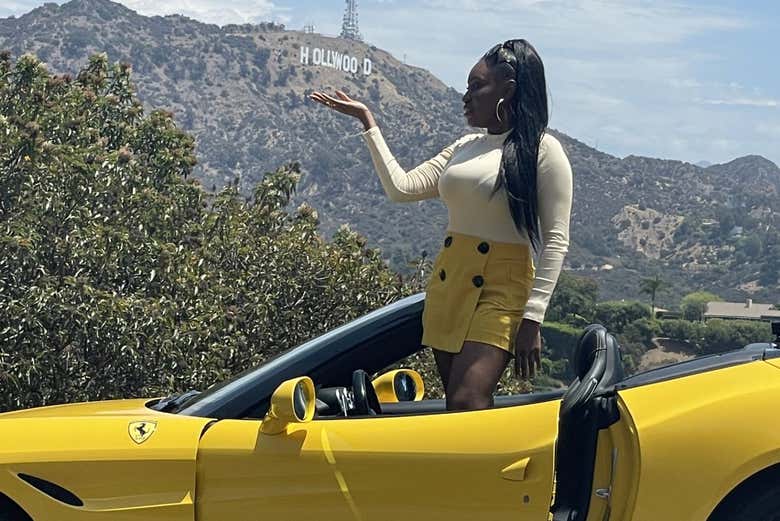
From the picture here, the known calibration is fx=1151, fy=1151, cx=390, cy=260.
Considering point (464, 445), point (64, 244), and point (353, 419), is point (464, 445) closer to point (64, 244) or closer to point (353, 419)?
point (353, 419)

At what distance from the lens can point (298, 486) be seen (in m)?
3.04

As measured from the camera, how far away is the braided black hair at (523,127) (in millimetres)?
3475

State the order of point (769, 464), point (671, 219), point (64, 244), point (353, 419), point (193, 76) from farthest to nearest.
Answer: point (193, 76) → point (671, 219) → point (64, 244) → point (353, 419) → point (769, 464)

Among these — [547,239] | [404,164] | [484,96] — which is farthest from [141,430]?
[404,164]

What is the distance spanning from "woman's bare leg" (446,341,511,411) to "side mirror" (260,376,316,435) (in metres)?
0.46

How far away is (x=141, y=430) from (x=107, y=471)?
16cm

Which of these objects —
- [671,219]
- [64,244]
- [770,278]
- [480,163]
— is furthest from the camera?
[671,219]

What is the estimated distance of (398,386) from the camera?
4301mm

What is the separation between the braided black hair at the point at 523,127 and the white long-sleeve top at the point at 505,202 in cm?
2

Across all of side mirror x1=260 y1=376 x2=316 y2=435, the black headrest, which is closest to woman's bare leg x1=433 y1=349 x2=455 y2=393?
the black headrest

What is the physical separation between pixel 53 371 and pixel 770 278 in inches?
2838

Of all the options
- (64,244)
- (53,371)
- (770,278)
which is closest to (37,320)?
(53,371)

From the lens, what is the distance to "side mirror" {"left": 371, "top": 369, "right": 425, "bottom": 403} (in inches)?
168

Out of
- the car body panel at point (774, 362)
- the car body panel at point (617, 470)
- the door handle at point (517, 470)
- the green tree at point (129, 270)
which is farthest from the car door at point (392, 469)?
the green tree at point (129, 270)
